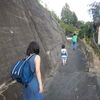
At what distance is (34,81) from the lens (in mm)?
4023

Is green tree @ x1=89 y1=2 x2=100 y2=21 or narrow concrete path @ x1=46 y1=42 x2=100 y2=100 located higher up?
green tree @ x1=89 y1=2 x2=100 y2=21

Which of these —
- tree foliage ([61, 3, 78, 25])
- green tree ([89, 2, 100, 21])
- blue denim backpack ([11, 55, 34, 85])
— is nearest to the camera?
blue denim backpack ([11, 55, 34, 85])

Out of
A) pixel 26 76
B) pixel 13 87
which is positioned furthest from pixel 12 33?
pixel 26 76

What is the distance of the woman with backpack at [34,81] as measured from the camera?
3.97 meters

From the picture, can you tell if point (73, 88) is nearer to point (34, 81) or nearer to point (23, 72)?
point (34, 81)

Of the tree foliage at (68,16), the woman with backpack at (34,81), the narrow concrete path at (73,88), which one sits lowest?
the narrow concrete path at (73,88)

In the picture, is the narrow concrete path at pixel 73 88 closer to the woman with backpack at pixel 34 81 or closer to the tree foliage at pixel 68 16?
the woman with backpack at pixel 34 81

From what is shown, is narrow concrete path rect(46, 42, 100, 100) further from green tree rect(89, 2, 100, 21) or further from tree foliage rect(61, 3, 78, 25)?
tree foliage rect(61, 3, 78, 25)

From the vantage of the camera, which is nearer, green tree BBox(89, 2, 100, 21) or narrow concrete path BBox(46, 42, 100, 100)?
narrow concrete path BBox(46, 42, 100, 100)

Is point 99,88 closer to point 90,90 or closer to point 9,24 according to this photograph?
point 90,90

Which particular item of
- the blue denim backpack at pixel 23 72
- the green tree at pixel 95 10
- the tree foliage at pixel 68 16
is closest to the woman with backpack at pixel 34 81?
the blue denim backpack at pixel 23 72

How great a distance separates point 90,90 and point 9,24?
362 centimetres

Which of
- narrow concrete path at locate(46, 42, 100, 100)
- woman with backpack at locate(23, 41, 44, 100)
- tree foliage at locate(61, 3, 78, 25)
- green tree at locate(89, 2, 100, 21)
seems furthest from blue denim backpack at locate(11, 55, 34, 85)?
tree foliage at locate(61, 3, 78, 25)

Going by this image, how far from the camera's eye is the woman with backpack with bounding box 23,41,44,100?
397cm
